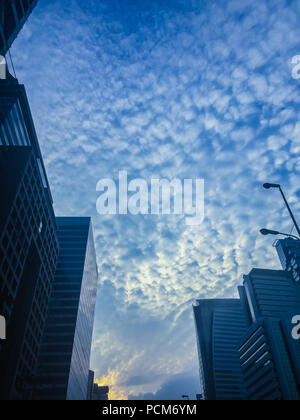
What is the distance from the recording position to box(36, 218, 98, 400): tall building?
95312 millimetres

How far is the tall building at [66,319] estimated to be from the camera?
95.3 meters

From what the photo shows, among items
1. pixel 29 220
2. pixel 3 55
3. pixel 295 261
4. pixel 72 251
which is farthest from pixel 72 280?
pixel 295 261

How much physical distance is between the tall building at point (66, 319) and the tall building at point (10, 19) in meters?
92.4

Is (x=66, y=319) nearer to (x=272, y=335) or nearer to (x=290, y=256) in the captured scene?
(x=272, y=335)

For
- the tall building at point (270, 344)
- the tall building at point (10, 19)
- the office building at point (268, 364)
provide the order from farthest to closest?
the tall building at point (270, 344)
the office building at point (268, 364)
the tall building at point (10, 19)

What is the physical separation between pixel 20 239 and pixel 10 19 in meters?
37.0

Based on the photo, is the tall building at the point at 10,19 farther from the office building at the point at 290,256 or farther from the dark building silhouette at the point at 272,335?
the office building at the point at 290,256

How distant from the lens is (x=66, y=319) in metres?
109

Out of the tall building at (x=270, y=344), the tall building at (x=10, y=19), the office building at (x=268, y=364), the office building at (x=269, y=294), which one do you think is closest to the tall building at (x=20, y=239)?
the tall building at (x=10, y=19)

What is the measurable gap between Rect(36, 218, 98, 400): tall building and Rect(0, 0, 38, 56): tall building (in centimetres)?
9237

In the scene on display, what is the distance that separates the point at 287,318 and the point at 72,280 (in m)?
99.0

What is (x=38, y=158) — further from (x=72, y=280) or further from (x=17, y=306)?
(x=72, y=280)

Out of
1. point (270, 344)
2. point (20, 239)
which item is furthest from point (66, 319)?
point (270, 344)
